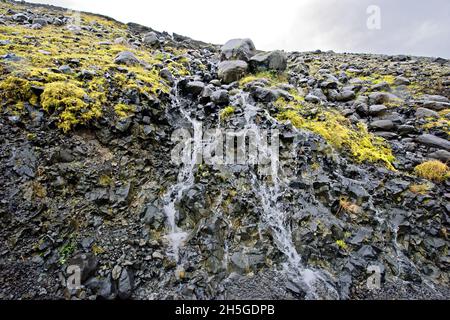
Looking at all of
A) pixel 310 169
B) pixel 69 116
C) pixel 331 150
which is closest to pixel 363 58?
pixel 331 150

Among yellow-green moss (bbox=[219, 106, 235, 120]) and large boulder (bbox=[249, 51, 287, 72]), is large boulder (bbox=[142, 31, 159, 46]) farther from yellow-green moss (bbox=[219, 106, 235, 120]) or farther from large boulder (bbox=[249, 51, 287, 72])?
yellow-green moss (bbox=[219, 106, 235, 120])

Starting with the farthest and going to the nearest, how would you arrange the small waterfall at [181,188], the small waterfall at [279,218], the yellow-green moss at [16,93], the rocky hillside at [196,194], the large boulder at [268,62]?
the large boulder at [268,62]
the yellow-green moss at [16,93]
the small waterfall at [181,188]
the small waterfall at [279,218]
the rocky hillside at [196,194]

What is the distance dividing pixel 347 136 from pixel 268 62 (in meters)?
7.18

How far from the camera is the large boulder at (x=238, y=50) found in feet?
46.4

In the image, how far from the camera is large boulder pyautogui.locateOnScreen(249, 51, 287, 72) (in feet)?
44.6

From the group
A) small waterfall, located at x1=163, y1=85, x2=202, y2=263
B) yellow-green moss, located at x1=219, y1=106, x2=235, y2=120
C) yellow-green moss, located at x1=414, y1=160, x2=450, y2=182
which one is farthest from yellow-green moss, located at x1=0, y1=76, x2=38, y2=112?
yellow-green moss, located at x1=414, y1=160, x2=450, y2=182

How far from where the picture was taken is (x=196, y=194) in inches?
269

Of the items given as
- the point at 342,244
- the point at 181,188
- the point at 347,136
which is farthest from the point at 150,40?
the point at 342,244

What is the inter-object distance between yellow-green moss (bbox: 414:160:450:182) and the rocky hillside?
43 millimetres

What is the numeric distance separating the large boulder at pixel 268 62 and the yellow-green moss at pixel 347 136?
5281 millimetres

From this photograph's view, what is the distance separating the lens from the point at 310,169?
25.0 ft

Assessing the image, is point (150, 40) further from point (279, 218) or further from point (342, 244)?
point (342, 244)

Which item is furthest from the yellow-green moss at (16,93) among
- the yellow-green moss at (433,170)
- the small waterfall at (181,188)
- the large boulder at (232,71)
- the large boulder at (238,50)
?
the yellow-green moss at (433,170)

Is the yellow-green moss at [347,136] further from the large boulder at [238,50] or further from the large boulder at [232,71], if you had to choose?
the large boulder at [238,50]
